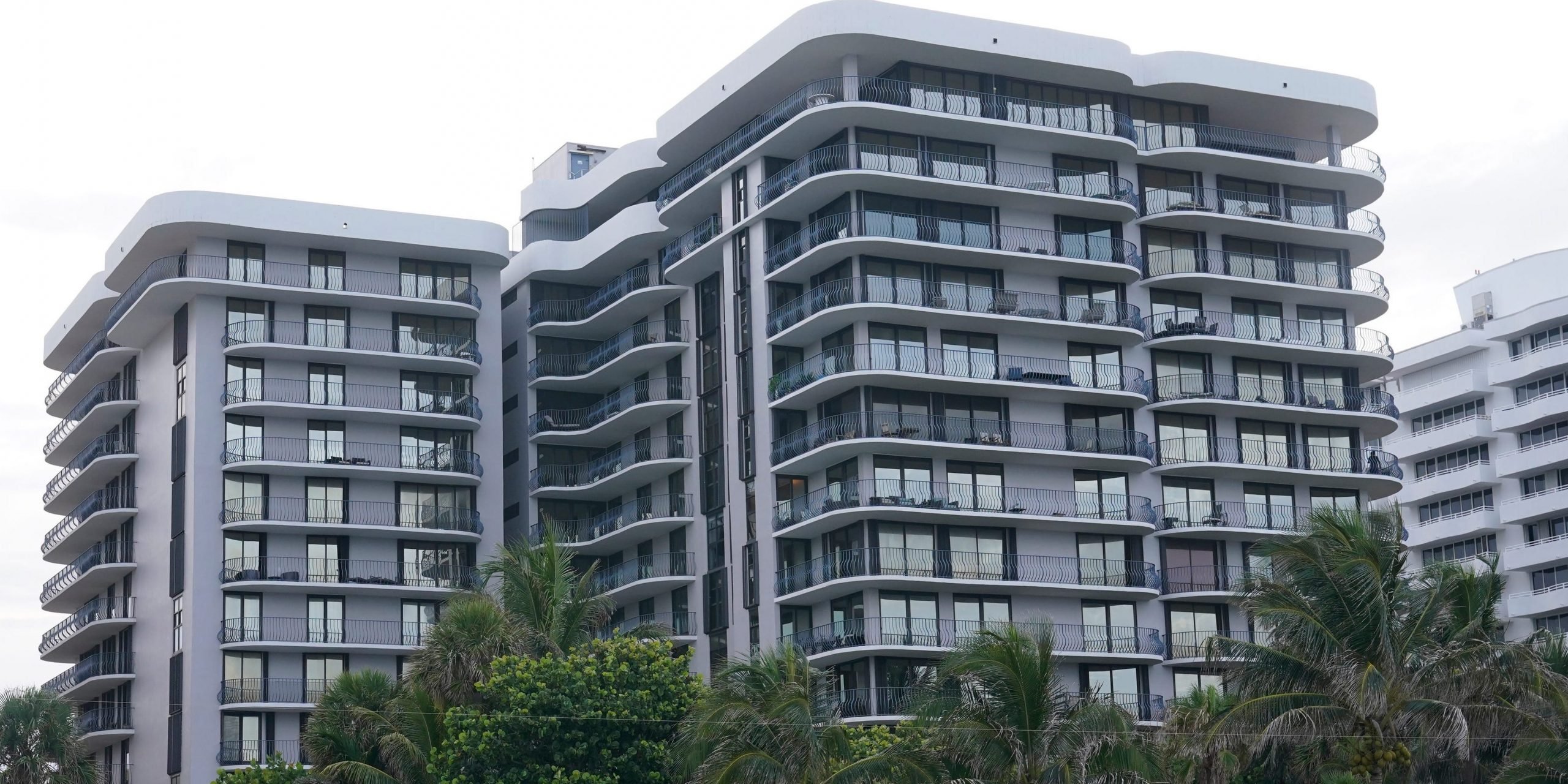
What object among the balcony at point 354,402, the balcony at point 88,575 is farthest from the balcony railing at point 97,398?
the balcony at point 354,402

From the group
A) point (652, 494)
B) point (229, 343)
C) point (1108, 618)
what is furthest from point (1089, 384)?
point (229, 343)

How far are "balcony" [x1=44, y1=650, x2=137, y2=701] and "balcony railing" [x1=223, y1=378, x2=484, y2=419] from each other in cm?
1305

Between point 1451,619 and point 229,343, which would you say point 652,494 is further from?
point 1451,619

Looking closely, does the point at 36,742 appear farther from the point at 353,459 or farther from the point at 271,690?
the point at 353,459

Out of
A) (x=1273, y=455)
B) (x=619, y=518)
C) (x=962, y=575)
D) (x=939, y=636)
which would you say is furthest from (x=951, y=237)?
(x=619, y=518)

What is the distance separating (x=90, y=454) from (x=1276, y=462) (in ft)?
167

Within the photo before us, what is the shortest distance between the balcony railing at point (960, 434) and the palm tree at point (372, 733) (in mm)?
17564

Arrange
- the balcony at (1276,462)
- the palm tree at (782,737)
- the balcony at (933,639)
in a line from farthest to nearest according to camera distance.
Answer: the balcony at (1276,462)
the balcony at (933,639)
the palm tree at (782,737)

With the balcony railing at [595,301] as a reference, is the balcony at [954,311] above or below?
below

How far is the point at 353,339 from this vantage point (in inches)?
3467

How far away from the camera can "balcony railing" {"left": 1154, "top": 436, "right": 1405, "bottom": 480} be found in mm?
81000

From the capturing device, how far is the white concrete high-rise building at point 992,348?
7656 centimetres

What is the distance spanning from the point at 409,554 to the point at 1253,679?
44.6 meters

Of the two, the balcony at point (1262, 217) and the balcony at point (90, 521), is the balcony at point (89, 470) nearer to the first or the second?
the balcony at point (90, 521)
